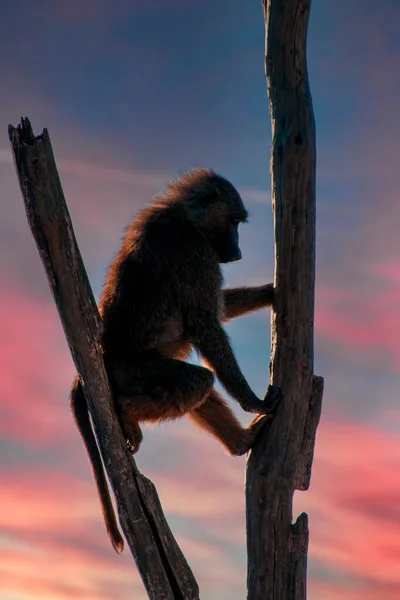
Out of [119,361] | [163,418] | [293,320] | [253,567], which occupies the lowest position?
[253,567]

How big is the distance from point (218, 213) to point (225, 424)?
1.95m

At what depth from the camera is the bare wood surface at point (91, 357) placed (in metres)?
5.73

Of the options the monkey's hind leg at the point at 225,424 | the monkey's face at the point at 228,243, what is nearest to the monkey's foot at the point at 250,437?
the monkey's hind leg at the point at 225,424

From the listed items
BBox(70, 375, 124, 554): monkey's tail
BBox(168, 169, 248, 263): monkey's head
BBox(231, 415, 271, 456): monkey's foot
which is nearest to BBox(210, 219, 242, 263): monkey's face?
BBox(168, 169, 248, 263): monkey's head

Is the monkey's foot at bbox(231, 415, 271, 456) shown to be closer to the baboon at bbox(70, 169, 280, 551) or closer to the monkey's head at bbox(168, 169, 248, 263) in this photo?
the baboon at bbox(70, 169, 280, 551)

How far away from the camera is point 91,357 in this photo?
6109mm

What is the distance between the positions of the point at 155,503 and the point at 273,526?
1079mm

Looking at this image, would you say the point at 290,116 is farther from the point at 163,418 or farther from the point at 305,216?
the point at 163,418

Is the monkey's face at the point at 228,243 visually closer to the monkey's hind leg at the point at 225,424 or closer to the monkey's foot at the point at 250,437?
the monkey's hind leg at the point at 225,424

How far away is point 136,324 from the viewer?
6.63 meters

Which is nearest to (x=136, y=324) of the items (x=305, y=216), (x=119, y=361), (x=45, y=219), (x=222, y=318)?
(x=119, y=361)

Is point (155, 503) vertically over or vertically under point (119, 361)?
under

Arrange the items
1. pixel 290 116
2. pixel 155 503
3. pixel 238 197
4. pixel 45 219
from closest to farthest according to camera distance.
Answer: pixel 45 219
pixel 155 503
pixel 290 116
pixel 238 197

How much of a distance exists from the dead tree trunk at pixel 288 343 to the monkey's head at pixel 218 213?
0.52 m
